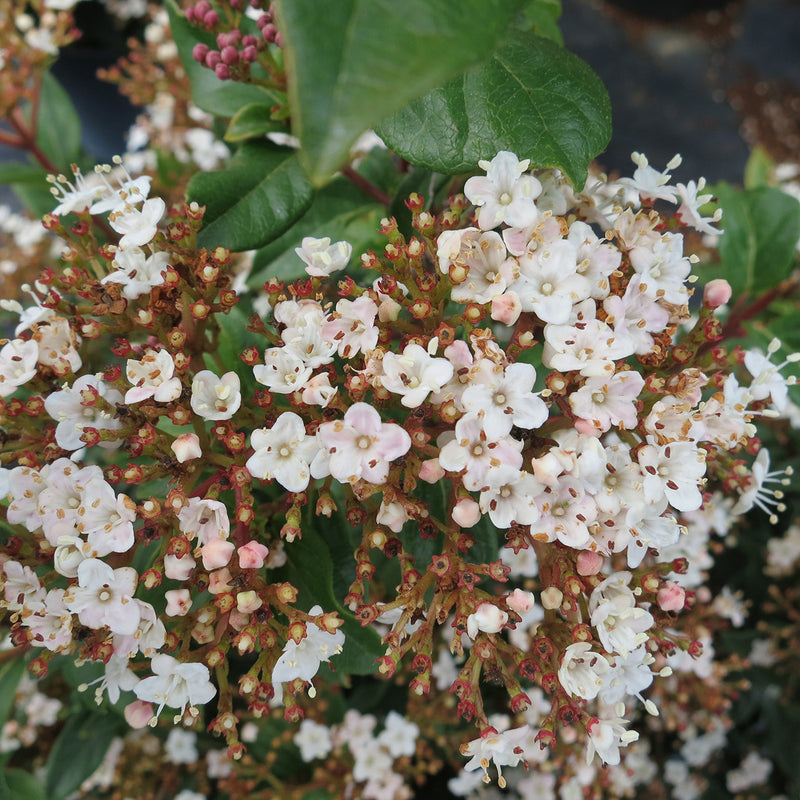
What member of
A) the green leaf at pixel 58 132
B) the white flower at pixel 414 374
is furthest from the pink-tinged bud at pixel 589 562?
the green leaf at pixel 58 132

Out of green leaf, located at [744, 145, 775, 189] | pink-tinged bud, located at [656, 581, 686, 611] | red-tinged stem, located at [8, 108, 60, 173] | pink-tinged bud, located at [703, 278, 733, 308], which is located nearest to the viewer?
pink-tinged bud, located at [656, 581, 686, 611]

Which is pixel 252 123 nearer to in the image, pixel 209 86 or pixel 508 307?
pixel 209 86

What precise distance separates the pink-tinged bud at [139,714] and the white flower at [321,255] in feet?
1.62

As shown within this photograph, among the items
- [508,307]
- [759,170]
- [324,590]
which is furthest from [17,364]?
[759,170]

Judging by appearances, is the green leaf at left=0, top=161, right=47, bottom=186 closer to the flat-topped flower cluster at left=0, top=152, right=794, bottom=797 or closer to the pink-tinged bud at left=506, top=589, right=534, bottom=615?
the flat-topped flower cluster at left=0, top=152, right=794, bottom=797

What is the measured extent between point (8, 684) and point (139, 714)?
436 mm

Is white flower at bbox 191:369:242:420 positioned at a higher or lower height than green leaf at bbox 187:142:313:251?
lower

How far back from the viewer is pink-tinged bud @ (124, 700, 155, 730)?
30.7 inches

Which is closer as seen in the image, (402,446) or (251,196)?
(402,446)

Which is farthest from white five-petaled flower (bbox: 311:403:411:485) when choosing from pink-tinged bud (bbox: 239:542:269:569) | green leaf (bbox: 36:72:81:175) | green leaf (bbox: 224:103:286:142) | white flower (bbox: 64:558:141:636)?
green leaf (bbox: 36:72:81:175)

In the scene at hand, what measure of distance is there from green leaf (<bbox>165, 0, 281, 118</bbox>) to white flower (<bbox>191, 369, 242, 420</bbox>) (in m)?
0.44

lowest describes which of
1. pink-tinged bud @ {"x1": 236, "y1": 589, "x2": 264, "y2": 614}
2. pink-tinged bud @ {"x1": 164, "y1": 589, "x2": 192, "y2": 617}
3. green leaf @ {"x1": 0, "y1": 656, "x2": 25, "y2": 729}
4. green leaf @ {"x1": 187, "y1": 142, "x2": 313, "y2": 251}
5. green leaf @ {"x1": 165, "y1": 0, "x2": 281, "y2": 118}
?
green leaf @ {"x1": 0, "y1": 656, "x2": 25, "y2": 729}

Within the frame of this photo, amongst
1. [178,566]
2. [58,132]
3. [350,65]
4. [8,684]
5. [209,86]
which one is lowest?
[8,684]

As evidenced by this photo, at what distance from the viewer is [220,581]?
706 mm
